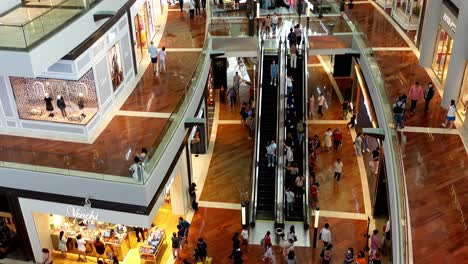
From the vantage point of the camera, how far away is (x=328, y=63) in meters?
29.2

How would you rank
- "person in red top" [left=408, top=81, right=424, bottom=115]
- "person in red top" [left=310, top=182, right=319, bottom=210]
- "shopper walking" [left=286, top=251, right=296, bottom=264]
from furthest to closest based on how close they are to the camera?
1. "person in red top" [left=310, top=182, right=319, bottom=210]
2. "person in red top" [left=408, top=81, right=424, bottom=115]
3. "shopper walking" [left=286, top=251, right=296, bottom=264]

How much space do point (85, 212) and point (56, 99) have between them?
3980 millimetres

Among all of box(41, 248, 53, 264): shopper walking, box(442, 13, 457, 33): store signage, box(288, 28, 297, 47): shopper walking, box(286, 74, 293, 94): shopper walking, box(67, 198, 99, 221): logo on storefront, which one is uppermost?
box(442, 13, 457, 33): store signage

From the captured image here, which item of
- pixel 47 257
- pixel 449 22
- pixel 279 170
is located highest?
pixel 449 22

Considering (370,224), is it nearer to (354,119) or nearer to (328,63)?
(354,119)

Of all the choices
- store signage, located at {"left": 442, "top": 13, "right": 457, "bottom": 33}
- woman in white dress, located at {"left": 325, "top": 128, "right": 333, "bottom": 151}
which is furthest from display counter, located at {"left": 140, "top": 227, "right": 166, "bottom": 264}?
store signage, located at {"left": 442, "top": 13, "right": 457, "bottom": 33}

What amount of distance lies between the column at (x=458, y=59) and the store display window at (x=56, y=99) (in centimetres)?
1157

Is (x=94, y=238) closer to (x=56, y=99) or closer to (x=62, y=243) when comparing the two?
(x=62, y=243)

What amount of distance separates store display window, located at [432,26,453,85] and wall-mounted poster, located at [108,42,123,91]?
11551 millimetres

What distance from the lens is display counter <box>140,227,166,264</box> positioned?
15398 millimetres

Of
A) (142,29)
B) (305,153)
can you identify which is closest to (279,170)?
(305,153)

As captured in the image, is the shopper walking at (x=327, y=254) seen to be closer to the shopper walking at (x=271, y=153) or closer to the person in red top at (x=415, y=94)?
the shopper walking at (x=271, y=153)

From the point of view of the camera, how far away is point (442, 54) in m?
19.3

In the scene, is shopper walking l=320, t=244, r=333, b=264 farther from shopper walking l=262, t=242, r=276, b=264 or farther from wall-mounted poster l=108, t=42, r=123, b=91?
wall-mounted poster l=108, t=42, r=123, b=91
